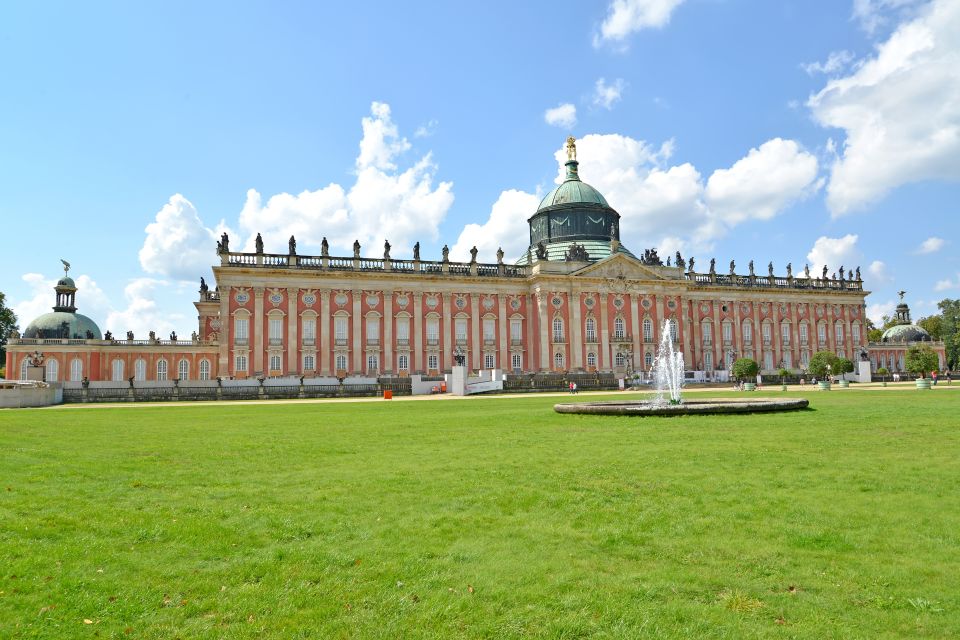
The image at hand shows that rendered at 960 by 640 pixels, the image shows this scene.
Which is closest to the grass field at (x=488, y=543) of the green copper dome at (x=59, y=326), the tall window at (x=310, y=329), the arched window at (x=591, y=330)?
the tall window at (x=310, y=329)

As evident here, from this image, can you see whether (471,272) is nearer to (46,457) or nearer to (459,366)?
(459,366)

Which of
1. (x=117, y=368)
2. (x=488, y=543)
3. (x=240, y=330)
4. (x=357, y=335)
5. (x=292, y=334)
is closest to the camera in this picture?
(x=488, y=543)

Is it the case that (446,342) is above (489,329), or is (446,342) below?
below

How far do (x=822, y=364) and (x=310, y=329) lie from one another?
5036 cm

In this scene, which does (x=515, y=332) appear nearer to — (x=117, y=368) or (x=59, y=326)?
(x=117, y=368)

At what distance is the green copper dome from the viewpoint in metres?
66.4

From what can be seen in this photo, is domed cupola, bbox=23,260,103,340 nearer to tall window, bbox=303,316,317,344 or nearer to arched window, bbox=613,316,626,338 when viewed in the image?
tall window, bbox=303,316,317,344

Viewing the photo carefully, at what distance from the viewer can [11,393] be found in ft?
127

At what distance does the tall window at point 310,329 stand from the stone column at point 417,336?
9.78 metres

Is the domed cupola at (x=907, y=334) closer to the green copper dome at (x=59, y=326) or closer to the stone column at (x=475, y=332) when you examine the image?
the stone column at (x=475, y=332)

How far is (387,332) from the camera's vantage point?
66.3 m

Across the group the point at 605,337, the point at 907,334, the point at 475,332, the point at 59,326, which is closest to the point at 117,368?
the point at 59,326

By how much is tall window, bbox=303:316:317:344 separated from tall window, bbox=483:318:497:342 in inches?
691

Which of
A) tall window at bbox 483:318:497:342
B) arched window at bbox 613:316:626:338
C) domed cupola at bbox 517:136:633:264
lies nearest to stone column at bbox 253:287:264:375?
tall window at bbox 483:318:497:342
